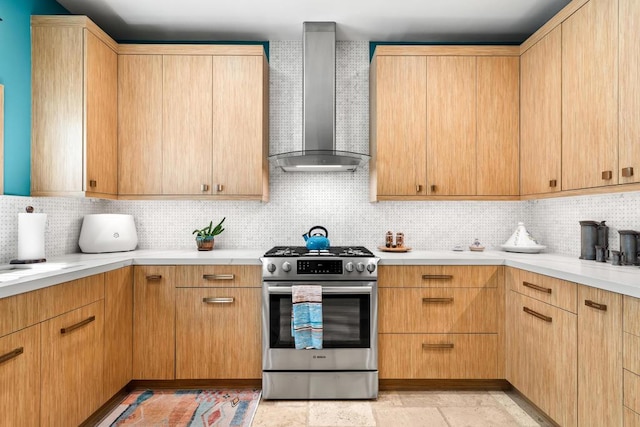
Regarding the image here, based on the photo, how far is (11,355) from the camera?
1.66m

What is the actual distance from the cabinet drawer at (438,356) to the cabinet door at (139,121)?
222cm

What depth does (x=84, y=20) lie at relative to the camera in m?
2.71

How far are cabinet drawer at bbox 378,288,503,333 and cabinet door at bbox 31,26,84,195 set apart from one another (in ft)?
7.63

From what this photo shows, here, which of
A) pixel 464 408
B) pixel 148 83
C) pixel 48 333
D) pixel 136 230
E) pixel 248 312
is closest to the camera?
pixel 48 333

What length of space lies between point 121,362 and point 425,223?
2592mm

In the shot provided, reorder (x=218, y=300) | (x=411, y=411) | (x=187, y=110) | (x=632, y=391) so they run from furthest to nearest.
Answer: (x=187, y=110) < (x=218, y=300) < (x=411, y=411) < (x=632, y=391)

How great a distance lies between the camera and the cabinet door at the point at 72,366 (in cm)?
191

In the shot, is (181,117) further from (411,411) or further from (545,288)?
(545,288)

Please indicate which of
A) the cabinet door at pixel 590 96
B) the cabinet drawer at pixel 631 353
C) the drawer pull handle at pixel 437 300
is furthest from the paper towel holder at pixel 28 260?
the cabinet door at pixel 590 96

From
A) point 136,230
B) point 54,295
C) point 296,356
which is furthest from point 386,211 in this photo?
point 54,295

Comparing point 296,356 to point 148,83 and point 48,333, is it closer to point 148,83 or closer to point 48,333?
point 48,333

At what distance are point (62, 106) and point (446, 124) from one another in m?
2.81

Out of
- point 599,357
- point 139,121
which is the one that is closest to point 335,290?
point 599,357

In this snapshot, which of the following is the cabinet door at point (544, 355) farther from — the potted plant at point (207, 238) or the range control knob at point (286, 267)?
the potted plant at point (207, 238)
